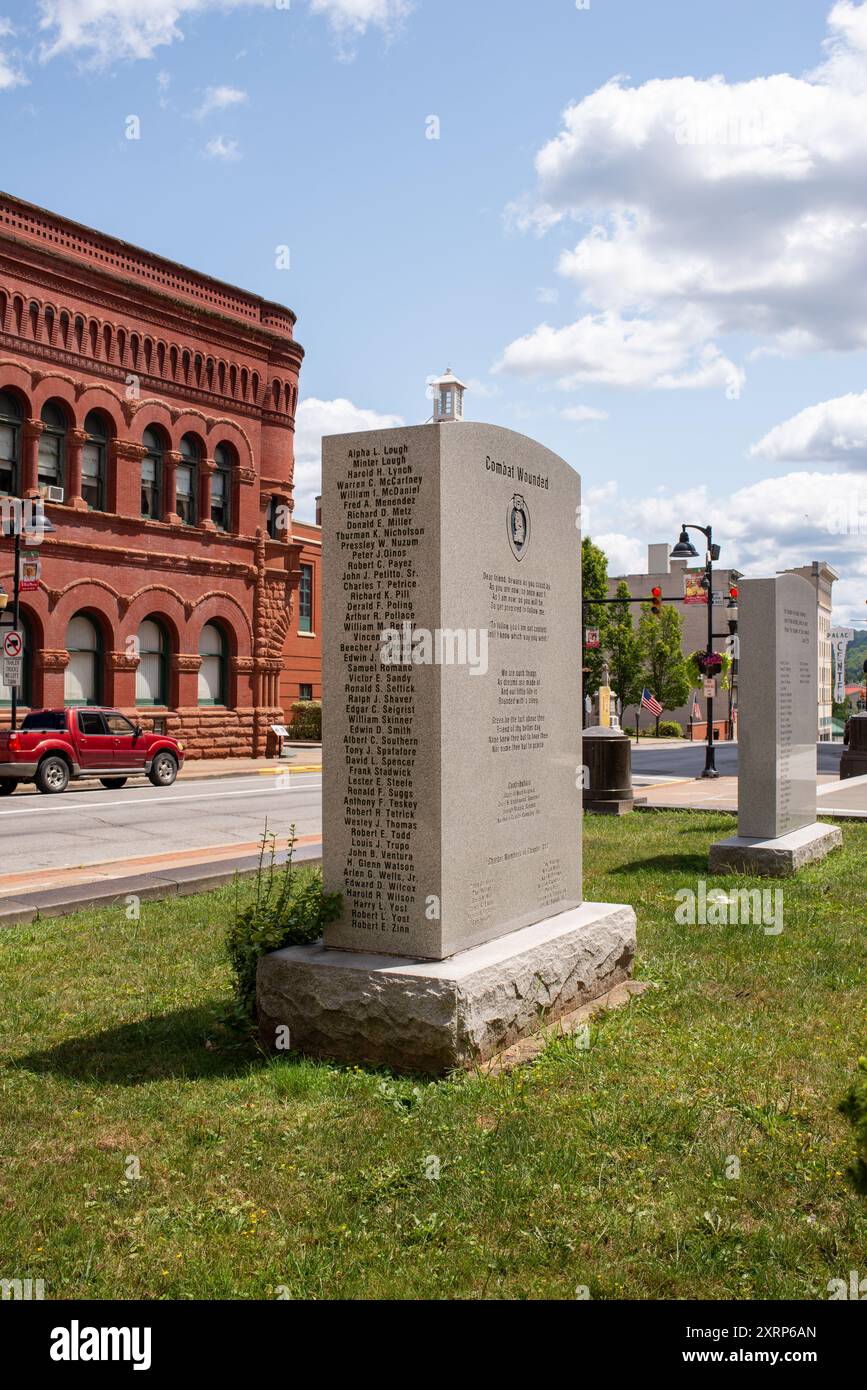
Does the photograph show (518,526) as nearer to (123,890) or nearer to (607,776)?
(123,890)

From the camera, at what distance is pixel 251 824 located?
18000 millimetres

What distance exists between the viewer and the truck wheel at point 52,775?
2425cm

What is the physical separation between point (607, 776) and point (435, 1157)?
14.8 metres

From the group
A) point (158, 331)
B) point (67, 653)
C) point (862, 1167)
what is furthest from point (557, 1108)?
point (158, 331)

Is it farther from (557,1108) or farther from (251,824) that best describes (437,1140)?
(251,824)

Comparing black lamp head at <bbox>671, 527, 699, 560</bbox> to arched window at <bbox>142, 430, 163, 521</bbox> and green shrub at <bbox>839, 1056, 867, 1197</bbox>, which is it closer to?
arched window at <bbox>142, 430, 163, 521</bbox>

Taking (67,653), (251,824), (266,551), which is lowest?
(251,824)

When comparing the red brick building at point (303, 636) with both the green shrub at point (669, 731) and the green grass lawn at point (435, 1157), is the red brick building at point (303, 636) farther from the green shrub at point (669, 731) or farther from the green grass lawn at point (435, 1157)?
the green shrub at point (669, 731)

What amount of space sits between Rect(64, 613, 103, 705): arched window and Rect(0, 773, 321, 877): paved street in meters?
5.67

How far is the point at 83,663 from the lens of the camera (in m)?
31.4

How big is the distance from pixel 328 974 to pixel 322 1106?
79cm

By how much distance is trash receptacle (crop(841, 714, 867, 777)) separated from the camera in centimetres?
2791

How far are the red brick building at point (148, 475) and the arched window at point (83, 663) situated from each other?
0.06 m

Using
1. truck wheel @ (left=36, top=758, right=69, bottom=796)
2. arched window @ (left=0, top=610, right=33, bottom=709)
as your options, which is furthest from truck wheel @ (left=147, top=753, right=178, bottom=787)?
arched window @ (left=0, top=610, right=33, bottom=709)
